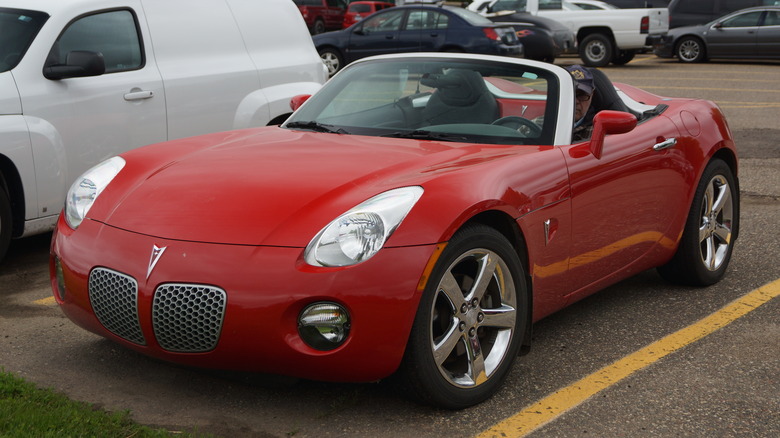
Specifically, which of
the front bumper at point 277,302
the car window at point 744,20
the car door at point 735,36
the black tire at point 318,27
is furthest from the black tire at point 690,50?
the front bumper at point 277,302

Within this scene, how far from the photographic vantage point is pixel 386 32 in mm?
20562

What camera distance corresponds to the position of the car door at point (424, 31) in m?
19.8

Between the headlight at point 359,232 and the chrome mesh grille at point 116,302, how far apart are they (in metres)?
0.67

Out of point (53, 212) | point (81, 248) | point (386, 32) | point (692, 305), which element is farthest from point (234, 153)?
point (386, 32)

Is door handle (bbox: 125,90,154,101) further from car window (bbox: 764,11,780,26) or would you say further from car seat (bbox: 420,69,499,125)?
car window (bbox: 764,11,780,26)

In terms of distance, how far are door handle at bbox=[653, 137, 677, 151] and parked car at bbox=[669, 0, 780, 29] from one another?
21824 millimetres

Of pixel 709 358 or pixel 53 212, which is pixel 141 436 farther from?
pixel 53 212

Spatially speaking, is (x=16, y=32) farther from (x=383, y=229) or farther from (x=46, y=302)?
A: (x=383, y=229)

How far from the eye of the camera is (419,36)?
20172mm

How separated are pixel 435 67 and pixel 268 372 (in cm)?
209

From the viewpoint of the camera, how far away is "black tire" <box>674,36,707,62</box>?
23.9 meters

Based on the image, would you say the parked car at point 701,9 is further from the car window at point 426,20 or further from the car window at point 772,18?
the car window at point 426,20

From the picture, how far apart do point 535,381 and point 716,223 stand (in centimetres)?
211

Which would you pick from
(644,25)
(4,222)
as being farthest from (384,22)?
(4,222)
